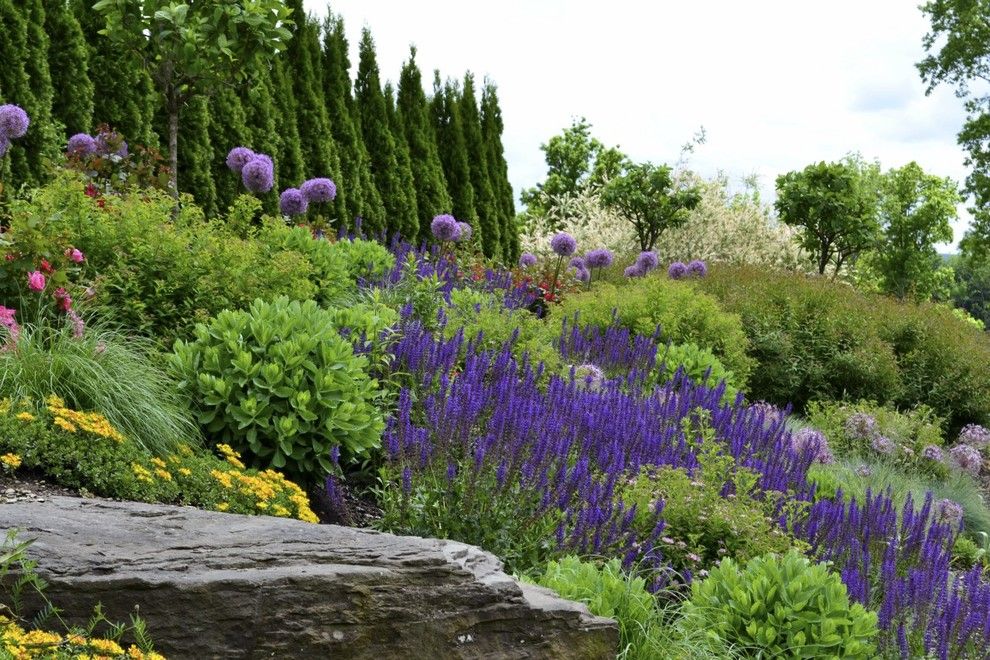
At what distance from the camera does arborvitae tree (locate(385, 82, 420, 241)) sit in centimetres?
1603

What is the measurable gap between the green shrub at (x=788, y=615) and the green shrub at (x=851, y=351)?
671 cm

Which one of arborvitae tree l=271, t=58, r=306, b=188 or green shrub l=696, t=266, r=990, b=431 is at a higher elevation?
arborvitae tree l=271, t=58, r=306, b=188

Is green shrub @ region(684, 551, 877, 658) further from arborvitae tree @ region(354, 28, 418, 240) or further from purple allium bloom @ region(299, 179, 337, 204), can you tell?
arborvitae tree @ region(354, 28, 418, 240)

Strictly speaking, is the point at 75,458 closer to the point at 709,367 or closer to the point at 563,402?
the point at 563,402

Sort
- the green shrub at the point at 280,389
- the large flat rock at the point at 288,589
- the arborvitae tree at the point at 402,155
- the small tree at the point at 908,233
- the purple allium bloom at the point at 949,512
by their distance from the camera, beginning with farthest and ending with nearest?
1. the small tree at the point at 908,233
2. the arborvitae tree at the point at 402,155
3. the purple allium bloom at the point at 949,512
4. the green shrub at the point at 280,389
5. the large flat rock at the point at 288,589

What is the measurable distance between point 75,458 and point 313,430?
1.15 m

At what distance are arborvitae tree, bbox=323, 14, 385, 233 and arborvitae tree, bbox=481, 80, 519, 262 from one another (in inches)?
164

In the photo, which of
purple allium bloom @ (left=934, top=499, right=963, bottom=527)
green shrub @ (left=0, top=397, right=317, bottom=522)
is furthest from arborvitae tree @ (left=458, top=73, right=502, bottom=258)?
green shrub @ (left=0, top=397, right=317, bottom=522)

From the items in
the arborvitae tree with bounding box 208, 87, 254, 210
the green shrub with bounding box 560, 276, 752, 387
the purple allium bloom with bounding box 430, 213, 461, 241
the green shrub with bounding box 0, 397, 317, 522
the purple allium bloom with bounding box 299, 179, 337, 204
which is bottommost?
the green shrub with bounding box 0, 397, 317, 522

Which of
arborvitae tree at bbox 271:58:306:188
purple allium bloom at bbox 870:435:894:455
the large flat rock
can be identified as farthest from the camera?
arborvitae tree at bbox 271:58:306:188

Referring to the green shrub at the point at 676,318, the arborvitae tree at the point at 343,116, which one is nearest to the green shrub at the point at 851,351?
the green shrub at the point at 676,318

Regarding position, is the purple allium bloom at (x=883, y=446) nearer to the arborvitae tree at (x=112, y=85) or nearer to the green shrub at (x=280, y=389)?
the green shrub at (x=280, y=389)

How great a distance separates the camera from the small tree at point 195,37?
25.5ft

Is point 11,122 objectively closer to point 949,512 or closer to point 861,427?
point 949,512
